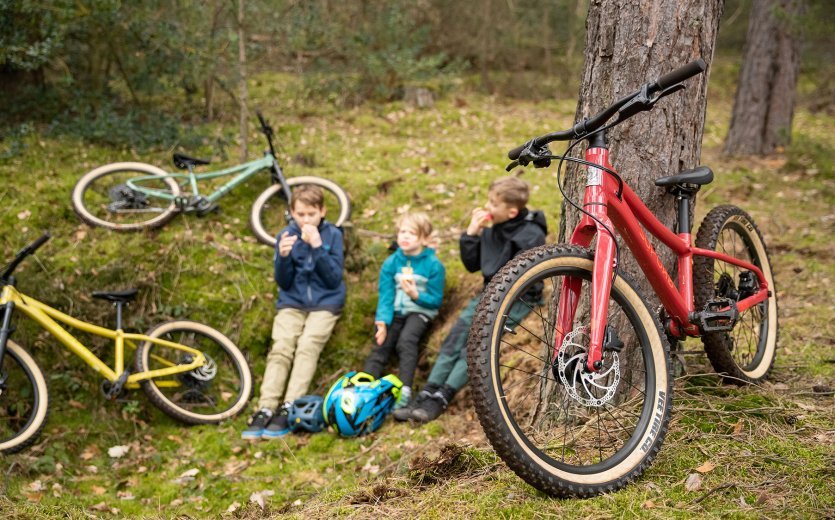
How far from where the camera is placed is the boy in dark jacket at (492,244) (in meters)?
4.57

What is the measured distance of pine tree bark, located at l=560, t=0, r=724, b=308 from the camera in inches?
118

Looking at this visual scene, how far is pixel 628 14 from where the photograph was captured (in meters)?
3.00

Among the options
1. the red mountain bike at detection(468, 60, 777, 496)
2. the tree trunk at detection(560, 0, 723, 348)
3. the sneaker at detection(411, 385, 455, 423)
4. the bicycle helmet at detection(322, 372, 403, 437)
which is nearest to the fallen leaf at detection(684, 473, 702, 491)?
the red mountain bike at detection(468, 60, 777, 496)

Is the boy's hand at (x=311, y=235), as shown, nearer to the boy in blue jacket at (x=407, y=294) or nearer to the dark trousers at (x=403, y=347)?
the boy in blue jacket at (x=407, y=294)

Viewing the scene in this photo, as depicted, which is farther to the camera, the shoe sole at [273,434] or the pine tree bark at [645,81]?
the shoe sole at [273,434]

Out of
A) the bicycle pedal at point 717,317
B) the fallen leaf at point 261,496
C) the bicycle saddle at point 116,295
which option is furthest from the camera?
the bicycle saddle at point 116,295

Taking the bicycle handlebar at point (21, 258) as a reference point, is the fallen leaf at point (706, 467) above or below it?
below

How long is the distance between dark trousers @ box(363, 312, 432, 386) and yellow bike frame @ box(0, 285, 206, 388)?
133 centimetres

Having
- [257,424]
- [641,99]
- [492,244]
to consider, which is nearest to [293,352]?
[257,424]

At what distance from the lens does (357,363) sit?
5.30 metres

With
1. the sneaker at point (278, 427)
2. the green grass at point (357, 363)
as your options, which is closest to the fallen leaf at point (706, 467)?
the green grass at point (357, 363)

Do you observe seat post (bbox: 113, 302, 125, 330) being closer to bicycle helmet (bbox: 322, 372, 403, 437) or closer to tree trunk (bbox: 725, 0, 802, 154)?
bicycle helmet (bbox: 322, 372, 403, 437)

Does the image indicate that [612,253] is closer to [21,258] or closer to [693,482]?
[693,482]

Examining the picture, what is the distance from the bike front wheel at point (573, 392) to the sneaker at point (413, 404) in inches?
44.5
